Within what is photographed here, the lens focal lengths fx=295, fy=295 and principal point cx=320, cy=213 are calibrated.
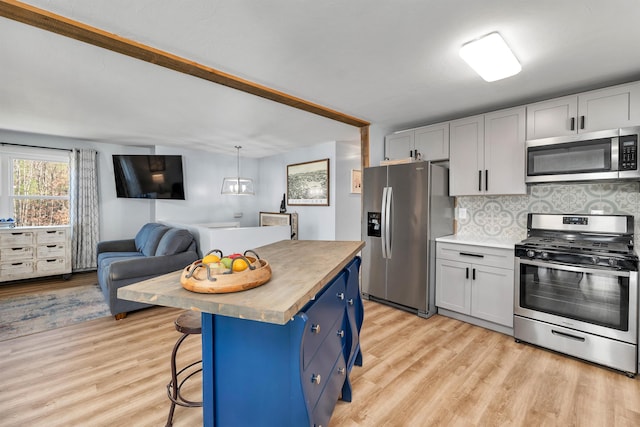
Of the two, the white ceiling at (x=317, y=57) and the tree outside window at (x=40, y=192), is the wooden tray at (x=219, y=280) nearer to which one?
the white ceiling at (x=317, y=57)

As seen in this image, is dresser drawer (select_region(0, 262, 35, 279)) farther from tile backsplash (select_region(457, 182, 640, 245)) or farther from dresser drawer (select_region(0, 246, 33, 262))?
tile backsplash (select_region(457, 182, 640, 245))

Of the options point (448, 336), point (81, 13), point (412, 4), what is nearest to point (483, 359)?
point (448, 336)

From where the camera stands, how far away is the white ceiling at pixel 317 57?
5.43ft

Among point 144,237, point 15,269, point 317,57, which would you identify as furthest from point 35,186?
point 317,57

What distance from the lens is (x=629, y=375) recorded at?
2160 mm

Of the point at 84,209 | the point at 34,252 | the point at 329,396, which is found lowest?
the point at 329,396

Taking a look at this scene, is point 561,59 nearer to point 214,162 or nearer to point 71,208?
point 214,162

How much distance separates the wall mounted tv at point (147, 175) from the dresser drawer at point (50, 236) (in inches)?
40.4

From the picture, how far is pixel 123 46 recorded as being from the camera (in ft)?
6.45

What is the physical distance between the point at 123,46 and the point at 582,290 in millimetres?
3844

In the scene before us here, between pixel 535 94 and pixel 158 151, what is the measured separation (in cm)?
577

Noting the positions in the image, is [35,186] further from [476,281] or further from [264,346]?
[476,281]

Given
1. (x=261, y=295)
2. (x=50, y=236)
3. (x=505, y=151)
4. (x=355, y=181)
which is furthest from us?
(x=355, y=181)

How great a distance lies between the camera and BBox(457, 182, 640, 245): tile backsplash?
2.59m
